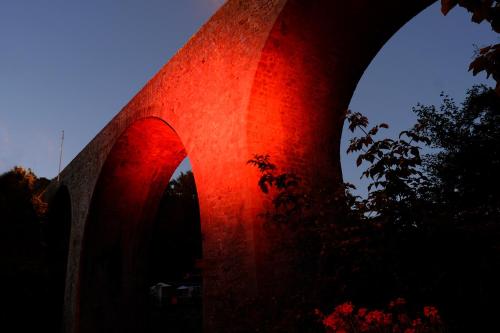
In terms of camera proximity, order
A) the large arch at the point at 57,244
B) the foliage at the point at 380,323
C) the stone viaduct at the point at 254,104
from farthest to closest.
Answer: the large arch at the point at 57,244 → the stone viaduct at the point at 254,104 → the foliage at the point at 380,323

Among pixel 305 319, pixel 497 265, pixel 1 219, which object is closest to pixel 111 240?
pixel 1 219

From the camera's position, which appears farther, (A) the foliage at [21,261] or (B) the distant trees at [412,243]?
(A) the foliage at [21,261]

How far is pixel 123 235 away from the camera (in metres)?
11.5

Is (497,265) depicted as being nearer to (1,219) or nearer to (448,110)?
(448,110)

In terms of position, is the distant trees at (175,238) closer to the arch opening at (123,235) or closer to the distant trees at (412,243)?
the arch opening at (123,235)

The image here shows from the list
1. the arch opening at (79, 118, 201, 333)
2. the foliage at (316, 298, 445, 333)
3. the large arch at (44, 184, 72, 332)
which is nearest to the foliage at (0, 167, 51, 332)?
the large arch at (44, 184, 72, 332)

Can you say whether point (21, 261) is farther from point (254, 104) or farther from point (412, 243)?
point (412, 243)

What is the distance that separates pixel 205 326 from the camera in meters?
5.16

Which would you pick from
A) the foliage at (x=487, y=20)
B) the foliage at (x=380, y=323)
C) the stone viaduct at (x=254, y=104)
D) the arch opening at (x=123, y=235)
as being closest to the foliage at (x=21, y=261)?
the arch opening at (x=123, y=235)

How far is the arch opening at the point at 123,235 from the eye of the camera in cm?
1013

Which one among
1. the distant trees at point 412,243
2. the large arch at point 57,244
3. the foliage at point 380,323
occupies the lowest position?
the foliage at point 380,323

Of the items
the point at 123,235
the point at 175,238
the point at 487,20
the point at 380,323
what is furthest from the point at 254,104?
the point at 175,238

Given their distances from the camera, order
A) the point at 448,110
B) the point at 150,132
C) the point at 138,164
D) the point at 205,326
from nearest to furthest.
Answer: the point at 205,326, the point at 150,132, the point at 138,164, the point at 448,110

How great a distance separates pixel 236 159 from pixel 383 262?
2.28 meters
